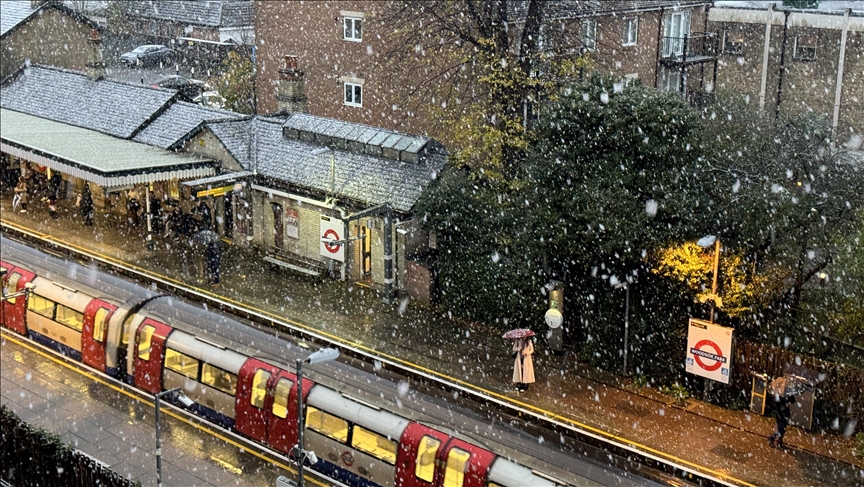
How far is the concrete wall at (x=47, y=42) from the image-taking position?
→ 47906 millimetres

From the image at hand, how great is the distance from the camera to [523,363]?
989 inches

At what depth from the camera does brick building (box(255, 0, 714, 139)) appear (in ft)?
125

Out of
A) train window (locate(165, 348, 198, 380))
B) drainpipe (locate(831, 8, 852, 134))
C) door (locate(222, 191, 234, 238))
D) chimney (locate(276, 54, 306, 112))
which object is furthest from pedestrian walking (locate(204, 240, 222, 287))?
drainpipe (locate(831, 8, 852, 134))


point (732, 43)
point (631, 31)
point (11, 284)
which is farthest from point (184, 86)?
point (732, 43)

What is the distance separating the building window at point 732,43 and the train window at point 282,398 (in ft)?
103

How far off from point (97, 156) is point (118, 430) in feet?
48.6

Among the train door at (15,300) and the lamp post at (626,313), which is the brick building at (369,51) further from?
the train door at (15,300)

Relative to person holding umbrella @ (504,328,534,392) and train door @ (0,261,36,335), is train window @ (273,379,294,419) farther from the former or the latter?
train door @ (0,261,36,335)

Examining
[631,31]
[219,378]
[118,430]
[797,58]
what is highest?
[631,31]

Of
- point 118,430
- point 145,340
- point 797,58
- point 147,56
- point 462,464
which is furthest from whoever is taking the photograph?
point 147,56

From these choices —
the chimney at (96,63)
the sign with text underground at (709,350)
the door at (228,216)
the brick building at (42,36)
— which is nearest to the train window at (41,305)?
the door at (228,216)

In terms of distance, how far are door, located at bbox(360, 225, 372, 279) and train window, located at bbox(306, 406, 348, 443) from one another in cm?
1145

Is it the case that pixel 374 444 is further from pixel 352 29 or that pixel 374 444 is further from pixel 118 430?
pixel 352 29

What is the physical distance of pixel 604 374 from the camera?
26250mm
